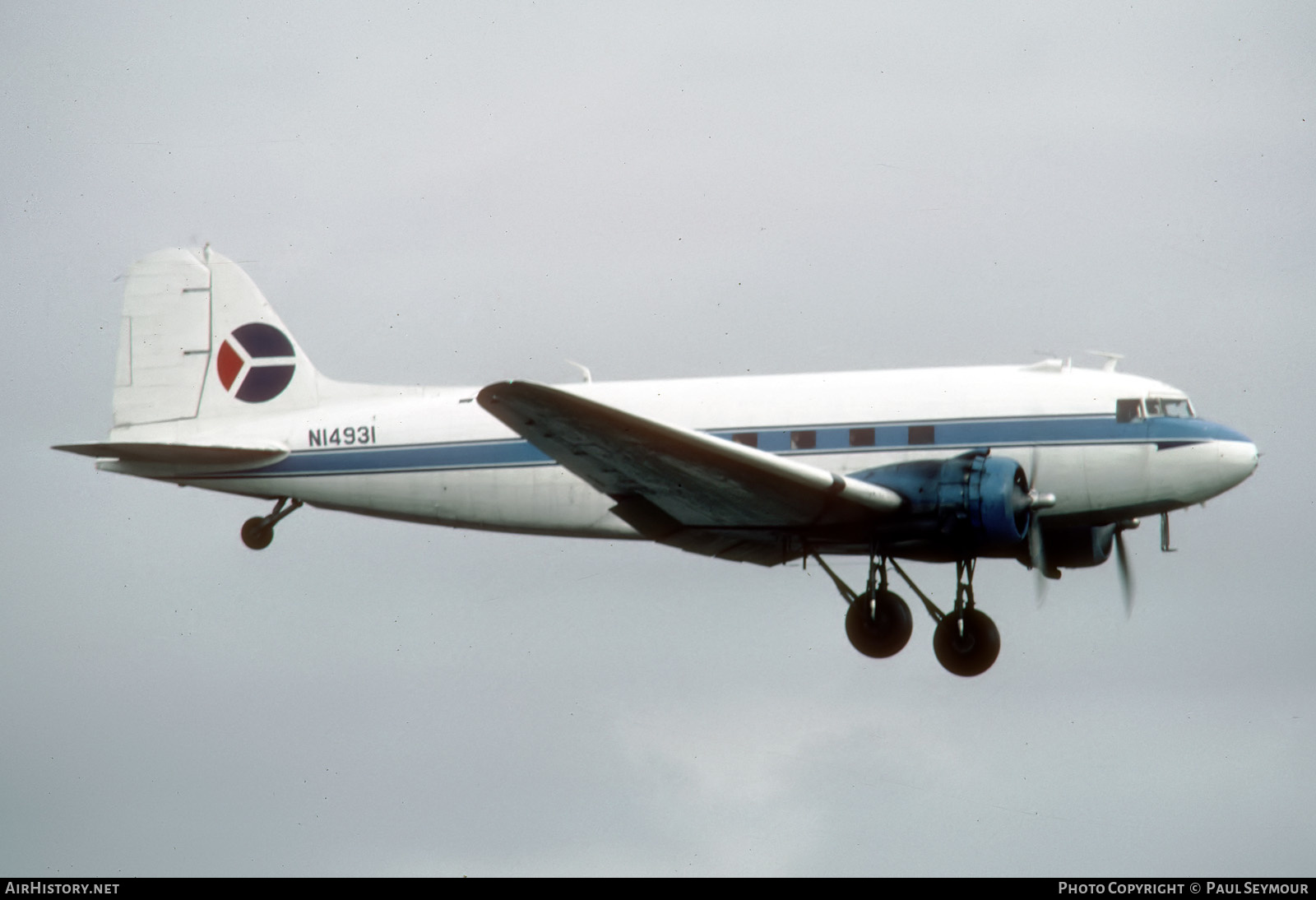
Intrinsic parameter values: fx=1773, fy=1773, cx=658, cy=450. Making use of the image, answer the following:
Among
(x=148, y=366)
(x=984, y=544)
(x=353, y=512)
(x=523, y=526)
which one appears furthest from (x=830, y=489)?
(x=148, y=366)

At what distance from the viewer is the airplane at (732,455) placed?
21047mm

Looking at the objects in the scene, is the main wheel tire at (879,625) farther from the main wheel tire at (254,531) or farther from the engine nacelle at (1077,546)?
the main wheel tire at (254,531)

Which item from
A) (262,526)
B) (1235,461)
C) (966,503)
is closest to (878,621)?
(966,503)

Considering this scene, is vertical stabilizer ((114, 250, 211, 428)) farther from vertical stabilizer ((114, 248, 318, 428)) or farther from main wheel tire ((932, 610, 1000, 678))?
main wheel tire ((932, 610, 1000, 678))

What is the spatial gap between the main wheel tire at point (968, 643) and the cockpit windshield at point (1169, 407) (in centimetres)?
341

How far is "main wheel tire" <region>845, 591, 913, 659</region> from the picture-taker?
22.5 meters

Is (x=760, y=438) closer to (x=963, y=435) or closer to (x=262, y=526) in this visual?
(x=963, y=435)

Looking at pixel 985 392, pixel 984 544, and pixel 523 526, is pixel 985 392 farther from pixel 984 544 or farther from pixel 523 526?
pixel 523 526

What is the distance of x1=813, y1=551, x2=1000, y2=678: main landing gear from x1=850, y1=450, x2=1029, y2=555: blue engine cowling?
1.09 metres

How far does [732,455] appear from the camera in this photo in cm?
1997

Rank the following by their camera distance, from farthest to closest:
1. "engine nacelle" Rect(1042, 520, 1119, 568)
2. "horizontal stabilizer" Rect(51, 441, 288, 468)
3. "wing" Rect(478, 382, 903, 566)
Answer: "horizontal stabilizer" Rect(51, 441, 288, 468), "engine nacelle" Rect(1042, 520, 1119, 568), "wing" Rect(478, 382, 903, 566)

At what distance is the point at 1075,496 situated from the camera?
2250 centimetres

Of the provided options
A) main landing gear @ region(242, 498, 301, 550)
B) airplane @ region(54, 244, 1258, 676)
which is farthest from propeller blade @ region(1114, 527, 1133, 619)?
main landing gear @ region(242, 498, 301, 550)

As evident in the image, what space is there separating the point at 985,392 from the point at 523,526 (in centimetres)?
666
